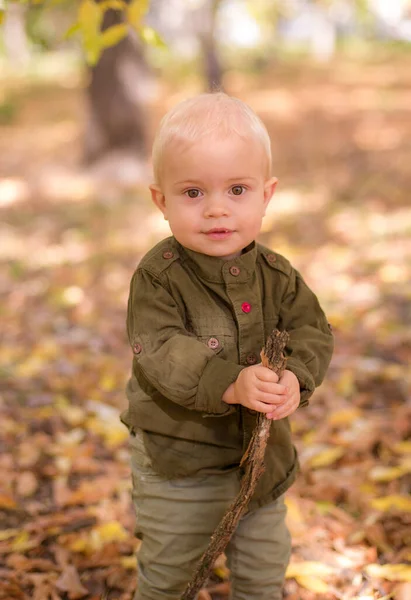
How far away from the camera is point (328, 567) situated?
2.63 m

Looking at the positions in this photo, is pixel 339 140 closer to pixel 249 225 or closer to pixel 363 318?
pixel 363 318

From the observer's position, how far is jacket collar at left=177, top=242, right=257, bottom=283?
6.22ft

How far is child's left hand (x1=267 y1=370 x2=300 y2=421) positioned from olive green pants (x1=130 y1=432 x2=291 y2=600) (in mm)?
429

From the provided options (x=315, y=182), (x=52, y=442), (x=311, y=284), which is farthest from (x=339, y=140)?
(x=52, y=442)

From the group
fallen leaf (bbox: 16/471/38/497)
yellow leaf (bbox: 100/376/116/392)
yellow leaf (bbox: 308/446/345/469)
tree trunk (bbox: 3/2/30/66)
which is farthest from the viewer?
tree trunk (bbox: 3/2/30/66)

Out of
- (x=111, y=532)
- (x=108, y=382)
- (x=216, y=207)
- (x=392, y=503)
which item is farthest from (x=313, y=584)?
(x=108, y=382)

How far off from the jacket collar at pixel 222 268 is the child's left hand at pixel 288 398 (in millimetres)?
299

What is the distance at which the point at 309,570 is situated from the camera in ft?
8.58

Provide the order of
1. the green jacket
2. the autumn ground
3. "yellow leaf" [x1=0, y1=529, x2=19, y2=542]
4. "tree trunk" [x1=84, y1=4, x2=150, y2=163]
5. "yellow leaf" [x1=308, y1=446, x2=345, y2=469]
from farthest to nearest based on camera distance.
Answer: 1. "tree trunk" [x1=84, y1=4, x2=150, y2=163]
2. "yellow leaf" [x1=308, y1=446, x2=345, y2=469]
3. "yellow leaf" [x1=0, y1=529, x2=19, y2=542]
4. the autumn ground
5. the green jacket

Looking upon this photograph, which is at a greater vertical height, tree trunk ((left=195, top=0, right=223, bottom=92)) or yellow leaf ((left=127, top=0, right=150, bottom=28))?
tree trunk ((left=195, top=0, right=223, bottom=92))

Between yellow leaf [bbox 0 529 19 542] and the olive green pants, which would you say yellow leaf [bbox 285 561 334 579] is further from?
yellow leaf [bbox 0 529 19 542]

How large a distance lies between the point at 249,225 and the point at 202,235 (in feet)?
0.42

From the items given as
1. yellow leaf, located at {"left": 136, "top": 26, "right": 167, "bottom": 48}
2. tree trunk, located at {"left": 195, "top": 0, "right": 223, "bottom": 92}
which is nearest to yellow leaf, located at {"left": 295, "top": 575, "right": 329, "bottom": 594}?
yellow leaf, located at {"left": 136, "top": 26, "right": 167, "bottom": 48}

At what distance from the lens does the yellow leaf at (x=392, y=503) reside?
2943mm
